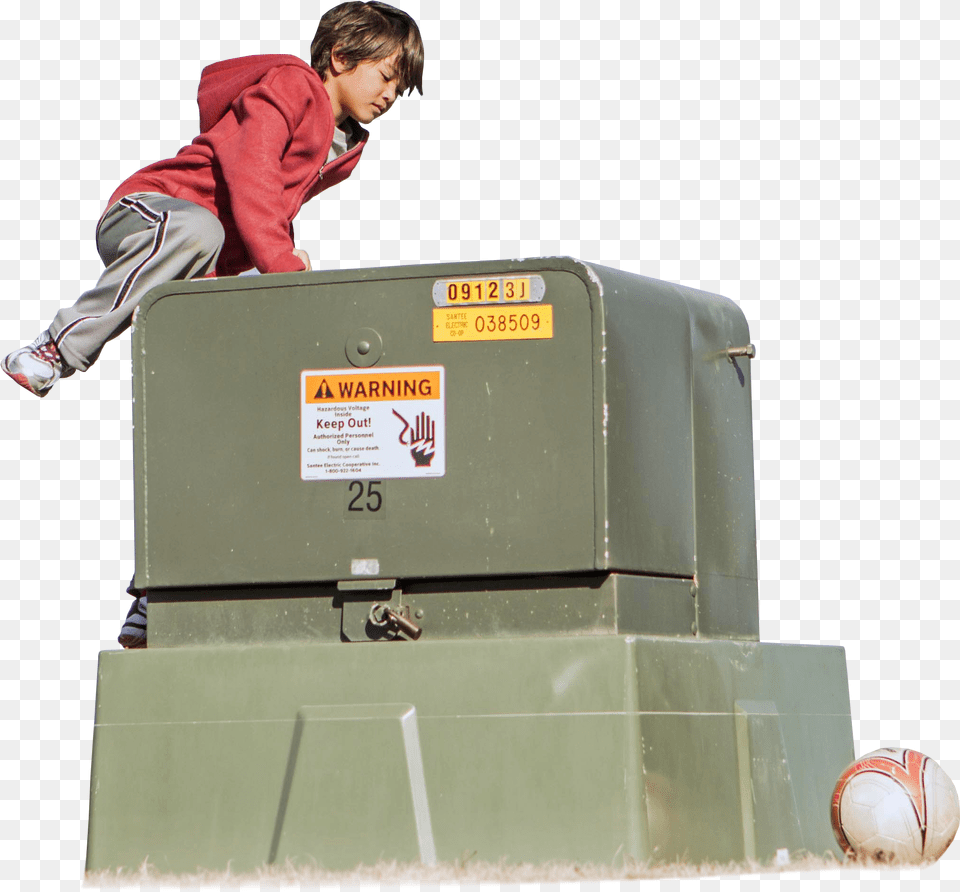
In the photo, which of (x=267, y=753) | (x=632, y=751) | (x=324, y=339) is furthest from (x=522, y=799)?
(x=324, y=339)

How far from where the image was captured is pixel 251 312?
4.13 metres

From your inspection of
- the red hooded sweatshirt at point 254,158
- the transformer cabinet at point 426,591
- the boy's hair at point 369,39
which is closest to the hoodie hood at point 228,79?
the red hooded sweatshirt at point 254,158

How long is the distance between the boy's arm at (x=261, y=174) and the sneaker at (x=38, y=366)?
0.55 m

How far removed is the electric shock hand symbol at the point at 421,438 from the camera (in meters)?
3.96

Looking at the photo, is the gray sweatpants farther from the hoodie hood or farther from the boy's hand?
the hoodie hood

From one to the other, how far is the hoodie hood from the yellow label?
100 centimetres

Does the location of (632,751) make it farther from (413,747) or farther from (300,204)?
(300,204)

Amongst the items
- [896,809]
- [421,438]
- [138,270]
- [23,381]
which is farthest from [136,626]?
[896,809]

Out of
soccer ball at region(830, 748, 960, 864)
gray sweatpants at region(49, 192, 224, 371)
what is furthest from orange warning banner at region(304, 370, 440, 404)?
soccer ball at region(830, 748, 960, 864)

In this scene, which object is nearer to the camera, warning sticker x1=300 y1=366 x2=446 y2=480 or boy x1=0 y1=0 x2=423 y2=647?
warning sticker x1=300 y1=366 x2=446 y2=480

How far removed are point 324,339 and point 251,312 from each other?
200 millimetres

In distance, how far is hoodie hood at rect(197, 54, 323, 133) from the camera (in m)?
4.62

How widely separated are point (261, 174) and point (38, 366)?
2.39ft

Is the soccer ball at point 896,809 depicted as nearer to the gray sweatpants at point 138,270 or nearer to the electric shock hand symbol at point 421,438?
the electric shock hand symbol at point 421,438
